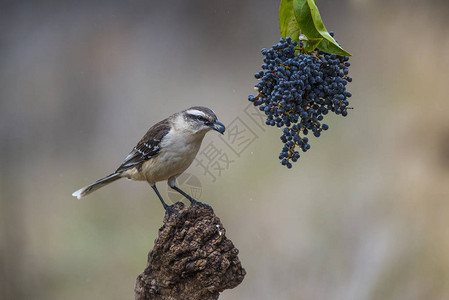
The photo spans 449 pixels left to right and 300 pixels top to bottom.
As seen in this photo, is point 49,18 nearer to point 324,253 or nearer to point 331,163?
point 331,163

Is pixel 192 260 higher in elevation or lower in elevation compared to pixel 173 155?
lower

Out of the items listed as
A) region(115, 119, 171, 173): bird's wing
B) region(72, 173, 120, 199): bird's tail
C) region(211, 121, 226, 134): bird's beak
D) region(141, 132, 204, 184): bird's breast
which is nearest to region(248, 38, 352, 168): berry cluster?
region(211, 121, 226, 134): bird's beak

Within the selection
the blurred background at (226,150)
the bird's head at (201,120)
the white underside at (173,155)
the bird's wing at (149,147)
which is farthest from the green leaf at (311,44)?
the blurred background at (226,150)

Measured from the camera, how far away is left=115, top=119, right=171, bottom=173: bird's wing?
1.97 meters

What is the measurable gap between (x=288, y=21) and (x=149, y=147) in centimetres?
82

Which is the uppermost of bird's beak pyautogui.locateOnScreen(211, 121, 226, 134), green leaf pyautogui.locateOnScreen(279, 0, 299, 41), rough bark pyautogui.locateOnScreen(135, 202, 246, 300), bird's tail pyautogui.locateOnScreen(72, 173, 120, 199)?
bird's tail pyautogui.locateOnScreen(72, 173, 120, 199)

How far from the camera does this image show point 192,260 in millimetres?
1643

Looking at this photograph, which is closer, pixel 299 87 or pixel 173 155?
pixel 299 87

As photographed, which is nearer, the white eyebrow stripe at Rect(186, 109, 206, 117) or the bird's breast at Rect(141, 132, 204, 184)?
the white eyebrow stripe at Rect(186, 109, 206, 117)

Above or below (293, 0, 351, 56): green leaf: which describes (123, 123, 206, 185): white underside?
above

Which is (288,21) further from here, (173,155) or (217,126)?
(173,155)

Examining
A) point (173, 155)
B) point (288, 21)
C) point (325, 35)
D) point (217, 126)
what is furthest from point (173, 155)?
point (325, 35)

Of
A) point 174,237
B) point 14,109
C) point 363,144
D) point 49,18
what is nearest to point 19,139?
point 14,109

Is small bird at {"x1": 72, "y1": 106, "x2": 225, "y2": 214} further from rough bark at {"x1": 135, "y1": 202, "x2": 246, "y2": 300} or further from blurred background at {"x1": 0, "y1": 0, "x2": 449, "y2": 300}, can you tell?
blurred background at {"x1": 0, "y1": 0, "x2": 449, "y2": 300}
